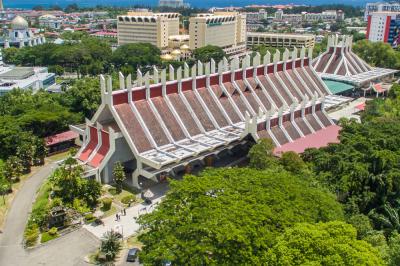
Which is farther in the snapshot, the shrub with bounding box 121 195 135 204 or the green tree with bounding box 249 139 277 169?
the green tree with bounding box 249 139 277 169

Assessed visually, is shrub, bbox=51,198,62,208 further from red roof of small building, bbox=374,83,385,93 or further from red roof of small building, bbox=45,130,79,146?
red roof of small building, bbox=374,83,385,93

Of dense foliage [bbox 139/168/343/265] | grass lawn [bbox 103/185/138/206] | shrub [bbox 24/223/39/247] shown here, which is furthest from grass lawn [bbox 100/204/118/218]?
dense foliage [bbox 139/168/343/265]

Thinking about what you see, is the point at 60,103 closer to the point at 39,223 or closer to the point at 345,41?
the point at 39,223

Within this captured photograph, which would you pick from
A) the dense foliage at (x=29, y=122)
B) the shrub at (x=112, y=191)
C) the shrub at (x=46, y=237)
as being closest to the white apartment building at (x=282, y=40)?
the dense foliage at (x=29, y=122)

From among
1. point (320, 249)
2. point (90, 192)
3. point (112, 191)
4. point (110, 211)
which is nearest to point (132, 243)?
point (110, 211)

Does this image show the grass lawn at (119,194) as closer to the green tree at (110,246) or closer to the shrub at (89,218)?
the shrub at (89,218)

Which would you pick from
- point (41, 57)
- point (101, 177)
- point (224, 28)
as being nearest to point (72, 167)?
point (101, 177)
